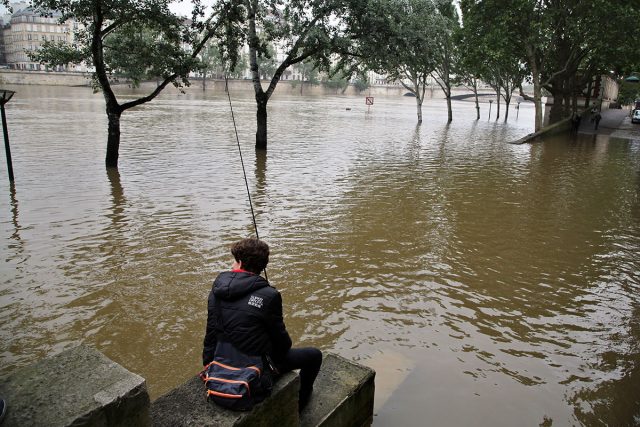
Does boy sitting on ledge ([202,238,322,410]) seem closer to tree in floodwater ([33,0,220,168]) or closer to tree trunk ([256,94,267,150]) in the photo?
tree in floodwater ([33,0,220,168])

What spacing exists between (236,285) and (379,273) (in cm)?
507

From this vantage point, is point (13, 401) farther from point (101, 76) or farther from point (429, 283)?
point (101, 76)

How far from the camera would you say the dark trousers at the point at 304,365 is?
3.52m

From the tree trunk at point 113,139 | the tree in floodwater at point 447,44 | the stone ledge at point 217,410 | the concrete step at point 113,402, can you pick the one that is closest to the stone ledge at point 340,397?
the concrete step at point 113,402

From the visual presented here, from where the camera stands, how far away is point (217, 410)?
309cm

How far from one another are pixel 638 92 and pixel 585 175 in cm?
4704

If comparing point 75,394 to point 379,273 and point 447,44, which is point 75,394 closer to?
point 379,273

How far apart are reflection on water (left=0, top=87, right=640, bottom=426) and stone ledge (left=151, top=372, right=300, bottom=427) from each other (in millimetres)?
1501

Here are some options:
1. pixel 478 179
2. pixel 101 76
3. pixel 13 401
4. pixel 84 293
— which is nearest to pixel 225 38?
pixel 101 76

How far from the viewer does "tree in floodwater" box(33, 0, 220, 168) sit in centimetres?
1389

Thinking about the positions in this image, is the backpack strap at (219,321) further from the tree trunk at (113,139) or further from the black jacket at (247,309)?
the tree trunk at (113,139)

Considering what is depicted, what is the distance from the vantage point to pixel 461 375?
5.31m

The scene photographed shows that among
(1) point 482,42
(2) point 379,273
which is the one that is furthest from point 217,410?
(1) point 482,42

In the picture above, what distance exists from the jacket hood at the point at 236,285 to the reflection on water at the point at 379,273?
218 cm
